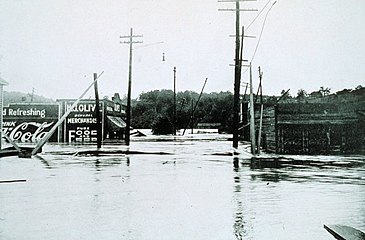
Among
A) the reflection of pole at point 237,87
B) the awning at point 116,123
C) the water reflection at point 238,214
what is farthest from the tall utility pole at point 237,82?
the water reflection at point 238,214

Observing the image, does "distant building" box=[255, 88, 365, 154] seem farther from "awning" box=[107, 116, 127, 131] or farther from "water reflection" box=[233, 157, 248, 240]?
"awning" box=[107, 116, 127, 131]

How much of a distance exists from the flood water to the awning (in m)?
4.01

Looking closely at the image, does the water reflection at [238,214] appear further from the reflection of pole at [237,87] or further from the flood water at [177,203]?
the reflection of pole at [237,87]

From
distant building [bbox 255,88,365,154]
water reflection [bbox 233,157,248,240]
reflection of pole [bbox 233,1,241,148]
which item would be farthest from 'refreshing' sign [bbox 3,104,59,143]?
distant building [bbox 255,88,365,154]

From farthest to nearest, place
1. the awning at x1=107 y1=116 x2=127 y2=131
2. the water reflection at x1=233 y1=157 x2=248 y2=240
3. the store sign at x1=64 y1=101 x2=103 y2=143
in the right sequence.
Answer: the awning at x1=107 y1=116 x2=127 y2=131, the store sign at x1=64 y1=101 x2=103 y2=143, the water reflection at x1=233 y1=157 x2=248 y2=240

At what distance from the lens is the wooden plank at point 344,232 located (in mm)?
2857

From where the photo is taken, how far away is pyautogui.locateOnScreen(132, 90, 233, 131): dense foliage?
7973 mm

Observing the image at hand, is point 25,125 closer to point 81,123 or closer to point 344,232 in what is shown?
point 81,123

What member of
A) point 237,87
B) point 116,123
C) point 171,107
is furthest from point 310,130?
point 116,123

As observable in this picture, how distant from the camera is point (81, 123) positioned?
419 inches

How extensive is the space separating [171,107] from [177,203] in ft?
28.6

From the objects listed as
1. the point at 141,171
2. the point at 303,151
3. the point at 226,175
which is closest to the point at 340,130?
the point at 303,151

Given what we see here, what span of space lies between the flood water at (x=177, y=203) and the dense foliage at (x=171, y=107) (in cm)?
162

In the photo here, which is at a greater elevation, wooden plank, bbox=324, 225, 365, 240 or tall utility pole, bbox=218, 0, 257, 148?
tall utility pole, bbox=218, 0, 257, 148
